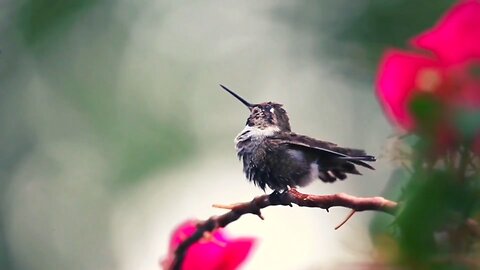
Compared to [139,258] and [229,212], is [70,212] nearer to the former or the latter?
[139,258]

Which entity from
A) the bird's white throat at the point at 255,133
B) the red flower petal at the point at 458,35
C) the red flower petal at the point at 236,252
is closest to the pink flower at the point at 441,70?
the red flower petal at the point at 458,35

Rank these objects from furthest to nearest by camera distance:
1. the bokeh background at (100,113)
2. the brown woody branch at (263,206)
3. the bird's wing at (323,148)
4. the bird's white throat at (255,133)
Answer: the bokeh background at (100,113) < the bird's white throat at (255,133) < the bird's wing at (323,148) < the brown woody branch at (263,206)

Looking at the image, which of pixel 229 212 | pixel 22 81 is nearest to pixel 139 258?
pixel 229 212

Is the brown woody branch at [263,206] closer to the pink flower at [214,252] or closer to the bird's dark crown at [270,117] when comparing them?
the pink flower at [214,252]

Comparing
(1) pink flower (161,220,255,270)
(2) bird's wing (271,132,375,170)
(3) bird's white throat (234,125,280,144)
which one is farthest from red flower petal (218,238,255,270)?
(3) bird's white throat (234,125,280,144)

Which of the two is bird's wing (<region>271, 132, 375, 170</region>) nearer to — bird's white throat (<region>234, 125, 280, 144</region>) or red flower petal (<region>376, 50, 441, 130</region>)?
bird's white throat (<region>234, 125, 280, 144</region>)

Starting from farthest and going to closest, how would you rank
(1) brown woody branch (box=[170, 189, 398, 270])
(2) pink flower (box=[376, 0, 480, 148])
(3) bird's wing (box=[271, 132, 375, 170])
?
(3) bird's wing (box=[271, 132, 375, 170])
(1) brown woody branch (box=[170, 189, 398, 270])
(2) pink flower (box=[376, 0, 480, 148])

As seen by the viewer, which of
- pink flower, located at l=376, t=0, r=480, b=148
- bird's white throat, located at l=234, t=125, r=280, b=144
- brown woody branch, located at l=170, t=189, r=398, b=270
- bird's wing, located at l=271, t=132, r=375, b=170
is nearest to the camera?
pink flower, located at l=376, t=0, r=480, b=148
